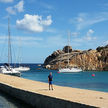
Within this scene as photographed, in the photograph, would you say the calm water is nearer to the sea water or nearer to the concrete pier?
the sea water

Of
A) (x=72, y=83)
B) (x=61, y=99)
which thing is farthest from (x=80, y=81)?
(x=61, y=99)

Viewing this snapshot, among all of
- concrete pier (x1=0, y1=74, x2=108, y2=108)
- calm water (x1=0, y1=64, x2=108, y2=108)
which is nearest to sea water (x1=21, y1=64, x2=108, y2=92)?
calm water (x1=0, y1=64, x2=108, y2=108)

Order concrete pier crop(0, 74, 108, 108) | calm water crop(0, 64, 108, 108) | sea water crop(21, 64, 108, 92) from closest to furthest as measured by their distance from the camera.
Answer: concrete pier crop(0, 74, 108, 108) < calm water crop(0, 64, 108, 108) < sea water crop(21, 64, 108, 92)

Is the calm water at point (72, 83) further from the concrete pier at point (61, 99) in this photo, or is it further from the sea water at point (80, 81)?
the concrete pier at point (61, 99)

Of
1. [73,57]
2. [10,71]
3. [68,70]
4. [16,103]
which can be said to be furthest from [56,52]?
[16,103]

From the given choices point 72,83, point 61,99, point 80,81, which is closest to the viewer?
point 61,99

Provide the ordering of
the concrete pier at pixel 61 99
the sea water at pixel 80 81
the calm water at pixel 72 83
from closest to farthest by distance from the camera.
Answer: the concrete pier at pixel 61 99 < the calm water at pixel 72 83 < the sea water at pixel 80 81

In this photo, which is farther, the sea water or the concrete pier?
the sea water

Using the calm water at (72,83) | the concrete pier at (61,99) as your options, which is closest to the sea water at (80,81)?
the calm water at (72,83)

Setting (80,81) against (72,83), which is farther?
(80,81)

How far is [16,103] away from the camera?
24.2 metres

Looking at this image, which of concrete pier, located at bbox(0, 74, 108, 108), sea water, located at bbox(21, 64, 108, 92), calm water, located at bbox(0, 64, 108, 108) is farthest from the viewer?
sea water, located at bbox(21, 64, 108, 92)

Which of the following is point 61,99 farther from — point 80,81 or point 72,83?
point 80,81

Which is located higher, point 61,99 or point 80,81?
point 61,99
